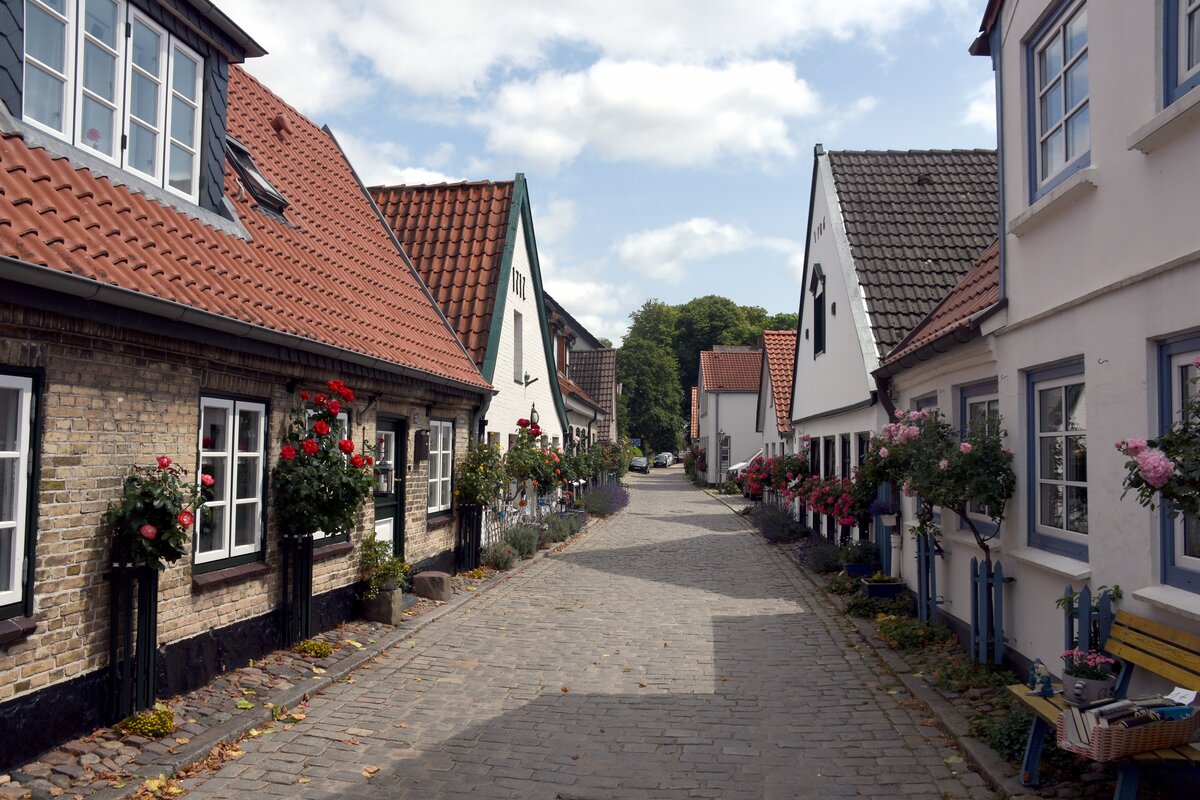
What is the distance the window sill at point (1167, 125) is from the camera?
15.4 feet

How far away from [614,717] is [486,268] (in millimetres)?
10557

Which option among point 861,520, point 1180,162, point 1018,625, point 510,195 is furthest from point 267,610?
point 510,195

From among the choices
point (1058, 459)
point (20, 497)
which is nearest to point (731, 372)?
point (1058, 459)

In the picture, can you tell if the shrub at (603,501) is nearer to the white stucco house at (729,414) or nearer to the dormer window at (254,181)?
the dormer window at (254,181)

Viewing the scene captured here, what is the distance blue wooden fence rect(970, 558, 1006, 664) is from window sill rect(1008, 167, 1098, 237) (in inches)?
102

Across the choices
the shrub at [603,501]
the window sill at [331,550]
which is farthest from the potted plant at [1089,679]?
the shrub at [603,501]

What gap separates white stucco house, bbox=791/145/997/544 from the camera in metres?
13.2

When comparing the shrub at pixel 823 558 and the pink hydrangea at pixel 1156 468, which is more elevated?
the pink hydrangea at pixel 1156 468

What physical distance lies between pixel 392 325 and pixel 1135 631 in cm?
881

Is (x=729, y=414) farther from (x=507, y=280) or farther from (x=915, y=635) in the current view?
(x=915, y=635)

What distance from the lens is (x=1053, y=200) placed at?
21.0 feet

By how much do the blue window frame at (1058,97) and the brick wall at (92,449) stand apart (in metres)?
6.20

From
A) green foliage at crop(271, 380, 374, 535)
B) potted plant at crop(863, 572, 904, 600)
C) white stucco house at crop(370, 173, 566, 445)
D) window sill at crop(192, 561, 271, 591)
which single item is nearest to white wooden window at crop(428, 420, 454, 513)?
white stucco house at crop(370, 173, 566, 445)

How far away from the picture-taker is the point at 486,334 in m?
15.2
